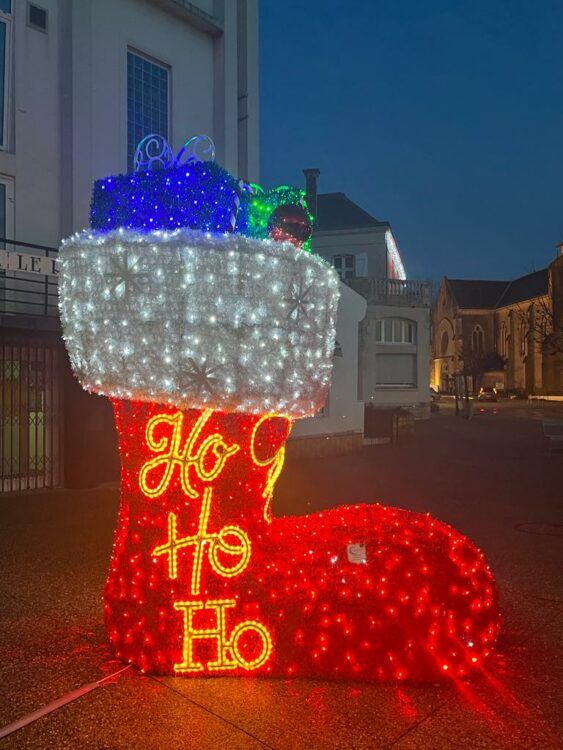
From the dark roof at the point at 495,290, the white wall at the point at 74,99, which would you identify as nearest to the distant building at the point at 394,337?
the white wall at the point at 74,99

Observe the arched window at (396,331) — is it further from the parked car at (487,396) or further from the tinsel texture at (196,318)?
the parked car at (487,396)

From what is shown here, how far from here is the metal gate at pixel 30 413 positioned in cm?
1052

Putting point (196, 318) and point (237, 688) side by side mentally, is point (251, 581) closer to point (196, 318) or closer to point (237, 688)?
point (237, 688)

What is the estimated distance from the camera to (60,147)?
12.0 metres

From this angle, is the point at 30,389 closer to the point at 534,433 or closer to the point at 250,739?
the point at 250,739

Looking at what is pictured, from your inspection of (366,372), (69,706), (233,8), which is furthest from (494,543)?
(366,372)

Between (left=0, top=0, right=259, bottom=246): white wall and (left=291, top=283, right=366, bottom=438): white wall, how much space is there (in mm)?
5357

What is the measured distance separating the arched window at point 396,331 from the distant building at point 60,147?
19502 mm

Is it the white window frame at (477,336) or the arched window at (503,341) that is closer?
the arched window at (503,341)

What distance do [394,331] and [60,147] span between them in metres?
22.7


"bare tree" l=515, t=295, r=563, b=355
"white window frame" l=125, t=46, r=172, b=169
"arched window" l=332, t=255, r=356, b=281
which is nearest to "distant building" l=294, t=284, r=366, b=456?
"white window frame" l=125, t=46, r=172, b=169

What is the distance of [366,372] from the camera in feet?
94.6

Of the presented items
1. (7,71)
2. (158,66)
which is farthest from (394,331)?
(7,71)

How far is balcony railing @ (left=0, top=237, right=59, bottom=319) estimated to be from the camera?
1031 centimetres
